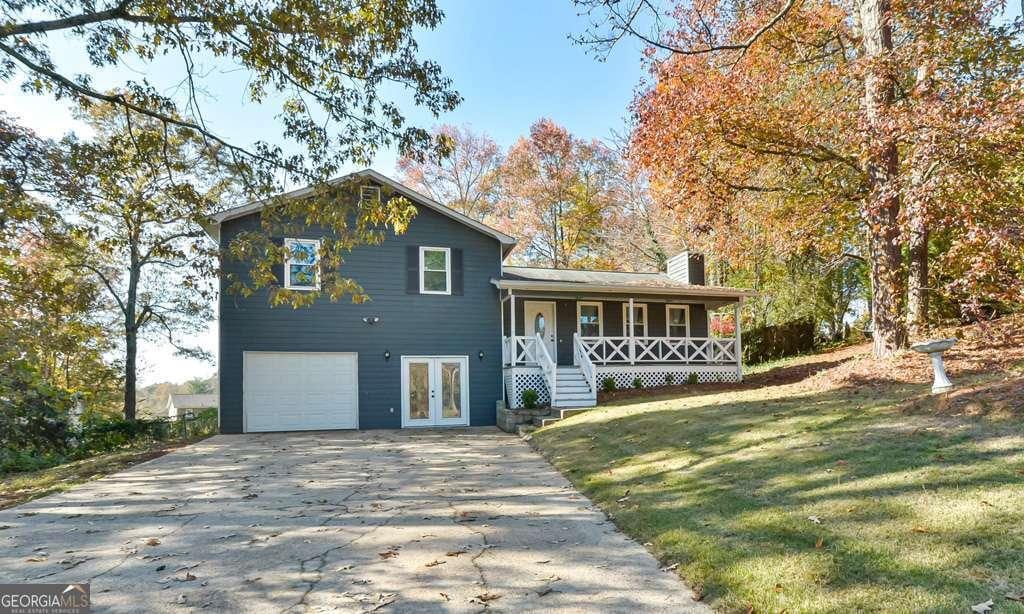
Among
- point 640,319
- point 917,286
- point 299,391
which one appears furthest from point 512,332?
point 917,286

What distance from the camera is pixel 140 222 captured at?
10.4 m

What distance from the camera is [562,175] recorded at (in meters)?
27.6

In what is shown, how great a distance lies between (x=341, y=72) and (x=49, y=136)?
495 centimetres

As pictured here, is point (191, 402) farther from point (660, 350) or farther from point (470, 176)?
point (660, 350)

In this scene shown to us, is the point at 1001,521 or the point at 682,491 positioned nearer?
the point at 1001,521

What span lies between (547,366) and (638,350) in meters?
4.13

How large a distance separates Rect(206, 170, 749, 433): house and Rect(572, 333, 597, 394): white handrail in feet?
0.15

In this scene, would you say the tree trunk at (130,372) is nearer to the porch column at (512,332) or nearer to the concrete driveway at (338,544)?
the concrete driveway at (338,544)

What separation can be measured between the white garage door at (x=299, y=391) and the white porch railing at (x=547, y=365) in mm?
4836

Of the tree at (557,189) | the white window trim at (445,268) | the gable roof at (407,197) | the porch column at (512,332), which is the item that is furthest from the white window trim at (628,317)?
the tree at (557,189)

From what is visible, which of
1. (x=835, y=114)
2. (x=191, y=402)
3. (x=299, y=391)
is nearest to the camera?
(x=835, y=114)

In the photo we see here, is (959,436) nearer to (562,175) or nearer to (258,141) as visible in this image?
(258,141)

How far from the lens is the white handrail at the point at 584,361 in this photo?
45.8ft

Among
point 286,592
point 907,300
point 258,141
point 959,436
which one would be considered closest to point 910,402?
point 959,436
